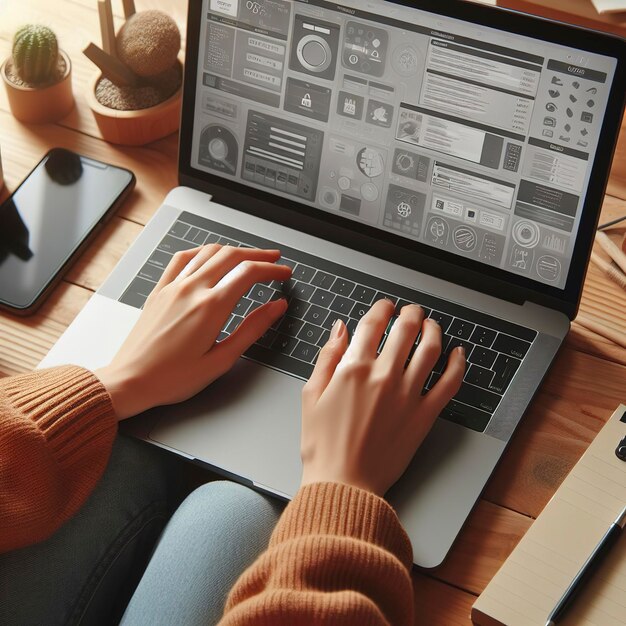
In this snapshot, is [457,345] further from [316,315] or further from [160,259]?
[160,259]

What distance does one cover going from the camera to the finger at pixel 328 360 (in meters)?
0.83

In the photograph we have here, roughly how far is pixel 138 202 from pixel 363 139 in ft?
0.94

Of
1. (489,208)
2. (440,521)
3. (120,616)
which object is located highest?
(489,208)

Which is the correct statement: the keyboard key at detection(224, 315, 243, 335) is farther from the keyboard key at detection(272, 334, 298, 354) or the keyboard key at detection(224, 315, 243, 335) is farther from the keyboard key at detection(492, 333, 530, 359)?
the keyboard key at detection(492, 333, 530, 359)

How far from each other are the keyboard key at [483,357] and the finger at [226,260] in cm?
22

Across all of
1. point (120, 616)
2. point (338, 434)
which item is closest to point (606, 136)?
point (338, 434)

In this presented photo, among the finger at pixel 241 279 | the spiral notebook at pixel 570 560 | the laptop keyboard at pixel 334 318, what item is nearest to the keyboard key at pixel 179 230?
the laptop keyboard at pixel 334 318

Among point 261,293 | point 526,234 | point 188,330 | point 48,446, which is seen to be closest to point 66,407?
point 48,446

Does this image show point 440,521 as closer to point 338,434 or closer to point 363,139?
point 338,434

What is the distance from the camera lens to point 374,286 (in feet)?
3.09

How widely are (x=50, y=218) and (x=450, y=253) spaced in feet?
1.44

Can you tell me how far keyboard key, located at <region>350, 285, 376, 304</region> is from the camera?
0.93 m

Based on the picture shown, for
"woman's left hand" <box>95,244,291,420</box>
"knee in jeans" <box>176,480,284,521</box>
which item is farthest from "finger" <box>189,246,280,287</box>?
"knee in jeans" <box>176,480,284,521</box>

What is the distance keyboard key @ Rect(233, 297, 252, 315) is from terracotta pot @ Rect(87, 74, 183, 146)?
28 centimetres
